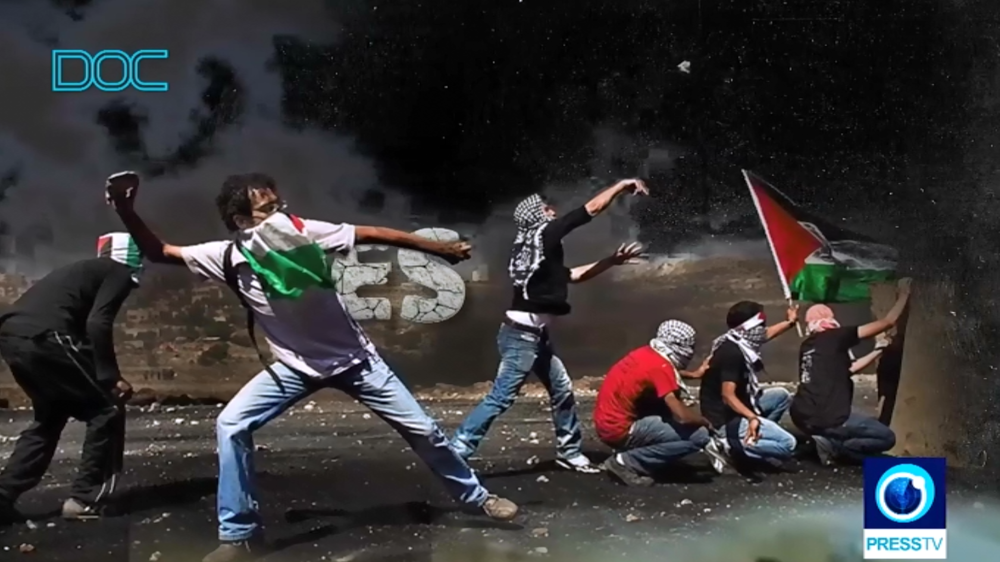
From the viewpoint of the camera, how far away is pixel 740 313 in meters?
4.09

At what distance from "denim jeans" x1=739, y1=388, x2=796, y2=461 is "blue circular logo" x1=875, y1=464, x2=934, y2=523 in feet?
1.46

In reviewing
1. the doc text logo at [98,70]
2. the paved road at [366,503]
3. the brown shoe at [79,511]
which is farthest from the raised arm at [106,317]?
the doc text logo at [98,70]

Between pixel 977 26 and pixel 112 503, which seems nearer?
pixel 112 503

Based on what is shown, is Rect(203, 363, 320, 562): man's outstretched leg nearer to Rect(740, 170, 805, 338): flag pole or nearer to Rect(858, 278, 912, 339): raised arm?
Rect(740, 170, 805, 338): flag pole

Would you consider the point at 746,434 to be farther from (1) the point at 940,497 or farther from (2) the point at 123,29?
(2) the point at 123,29

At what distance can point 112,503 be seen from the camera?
155 inches

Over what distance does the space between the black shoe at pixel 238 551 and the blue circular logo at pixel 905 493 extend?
260 cm

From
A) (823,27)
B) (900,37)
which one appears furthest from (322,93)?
(900,37)

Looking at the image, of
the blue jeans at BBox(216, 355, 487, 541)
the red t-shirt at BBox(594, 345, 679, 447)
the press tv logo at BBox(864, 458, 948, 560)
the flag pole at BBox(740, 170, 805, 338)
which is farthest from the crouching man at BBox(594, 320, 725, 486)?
the press tv logo at BBox(864, 458, 948, 560)

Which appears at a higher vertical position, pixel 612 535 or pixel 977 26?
pixel 977 26

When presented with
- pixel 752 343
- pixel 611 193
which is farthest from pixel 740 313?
pixel 611 193

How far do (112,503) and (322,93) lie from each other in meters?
1.87

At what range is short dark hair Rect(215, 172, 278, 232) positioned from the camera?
388 cm

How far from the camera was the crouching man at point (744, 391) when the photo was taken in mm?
4098
